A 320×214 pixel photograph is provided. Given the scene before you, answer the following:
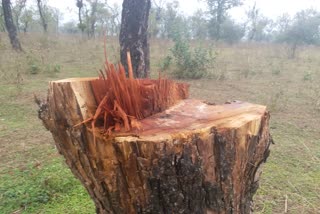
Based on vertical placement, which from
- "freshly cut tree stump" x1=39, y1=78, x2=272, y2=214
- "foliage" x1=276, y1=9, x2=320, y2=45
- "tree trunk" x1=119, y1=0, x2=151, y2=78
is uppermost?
"foliage" x1=276, y1=9, x2=320, y2=45

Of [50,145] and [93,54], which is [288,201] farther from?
[93,54]

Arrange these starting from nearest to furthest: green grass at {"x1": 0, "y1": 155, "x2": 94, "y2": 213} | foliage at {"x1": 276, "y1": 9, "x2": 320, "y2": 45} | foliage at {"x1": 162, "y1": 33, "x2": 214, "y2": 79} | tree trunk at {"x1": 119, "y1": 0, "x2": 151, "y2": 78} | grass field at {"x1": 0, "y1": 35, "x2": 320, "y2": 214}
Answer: green grass at {"x1": 0, "y1": 155, "x2": 94, "y2": 213} → grass field at {"x1": 0, "y1": 35, "x2": 320, "y2": 214} → tree trunk at {"x1": 119, "y1": 0, "x2": 151, "y2": 78} → foliage at {"x1": 162, "y1": 33, "x2": 214, "y2": 79} → foliage at {"x1": 276, "y1": 9, "x2": 320, "y2": 45}

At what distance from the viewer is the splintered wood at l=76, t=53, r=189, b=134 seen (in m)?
1.18

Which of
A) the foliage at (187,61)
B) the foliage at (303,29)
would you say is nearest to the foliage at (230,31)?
the foliage at (303,29)

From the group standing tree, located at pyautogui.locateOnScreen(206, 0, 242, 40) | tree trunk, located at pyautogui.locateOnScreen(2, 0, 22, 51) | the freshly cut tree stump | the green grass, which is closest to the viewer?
the freshly cut tree stump

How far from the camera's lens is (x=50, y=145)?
338cm

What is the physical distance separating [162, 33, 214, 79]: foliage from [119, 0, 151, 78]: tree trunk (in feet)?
10.8

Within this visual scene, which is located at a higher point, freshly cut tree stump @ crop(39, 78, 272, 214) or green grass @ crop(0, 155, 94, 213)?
freshly cut tree stump @ crop(39, 78, 272, 214)

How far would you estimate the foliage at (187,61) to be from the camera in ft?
24.3

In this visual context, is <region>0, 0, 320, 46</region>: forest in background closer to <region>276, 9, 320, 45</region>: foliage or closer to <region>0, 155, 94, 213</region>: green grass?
<region>276, 9, 320, 45</region>: foliage

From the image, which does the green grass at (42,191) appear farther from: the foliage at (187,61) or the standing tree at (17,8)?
the standing tree at (17,8)

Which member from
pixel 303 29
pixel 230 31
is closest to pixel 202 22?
pixel 230 31


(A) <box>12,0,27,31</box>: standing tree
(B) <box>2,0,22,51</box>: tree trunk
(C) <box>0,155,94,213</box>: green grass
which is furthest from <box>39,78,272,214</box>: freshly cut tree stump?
(A) <box>12,0,27,31</box>: standing tree

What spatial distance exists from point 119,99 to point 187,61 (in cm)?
632
